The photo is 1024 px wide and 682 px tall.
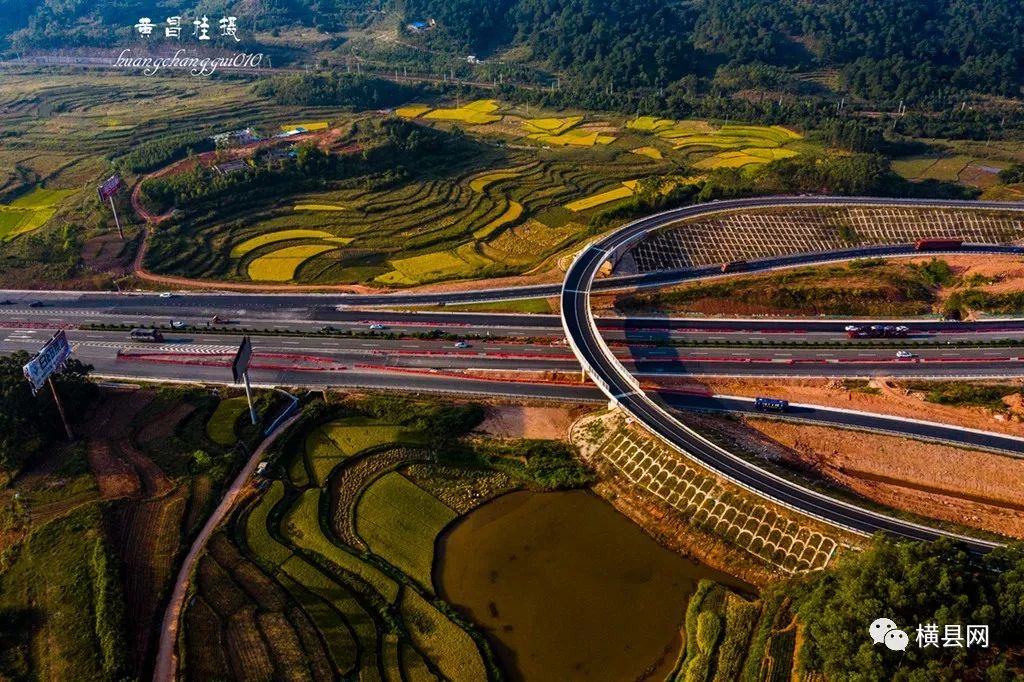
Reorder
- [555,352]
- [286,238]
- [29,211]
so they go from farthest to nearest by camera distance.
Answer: [29,211]
[286,238]
[555,352]

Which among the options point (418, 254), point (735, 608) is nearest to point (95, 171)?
point (418, 254)

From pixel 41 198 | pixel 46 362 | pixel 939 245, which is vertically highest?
pixel 939 245

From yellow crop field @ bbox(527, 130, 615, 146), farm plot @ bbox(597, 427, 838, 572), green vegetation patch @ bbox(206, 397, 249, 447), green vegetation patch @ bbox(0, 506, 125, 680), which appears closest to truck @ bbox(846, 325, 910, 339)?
farm plot @ bbox(597, 427, 838, 572)

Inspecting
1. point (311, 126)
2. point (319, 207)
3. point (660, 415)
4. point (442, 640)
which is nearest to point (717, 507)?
point (660, 415)

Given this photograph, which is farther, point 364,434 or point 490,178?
point 490,178

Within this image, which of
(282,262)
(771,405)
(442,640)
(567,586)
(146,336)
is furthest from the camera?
(282,262)

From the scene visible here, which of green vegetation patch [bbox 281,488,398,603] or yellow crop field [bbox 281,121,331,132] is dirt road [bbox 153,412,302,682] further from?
yellow crop field [bbox 281,121,331,132]

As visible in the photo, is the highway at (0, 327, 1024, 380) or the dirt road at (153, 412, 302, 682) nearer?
the dirt road at (153, 412, 302, 682)

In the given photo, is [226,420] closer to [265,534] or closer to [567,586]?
[265,534]
